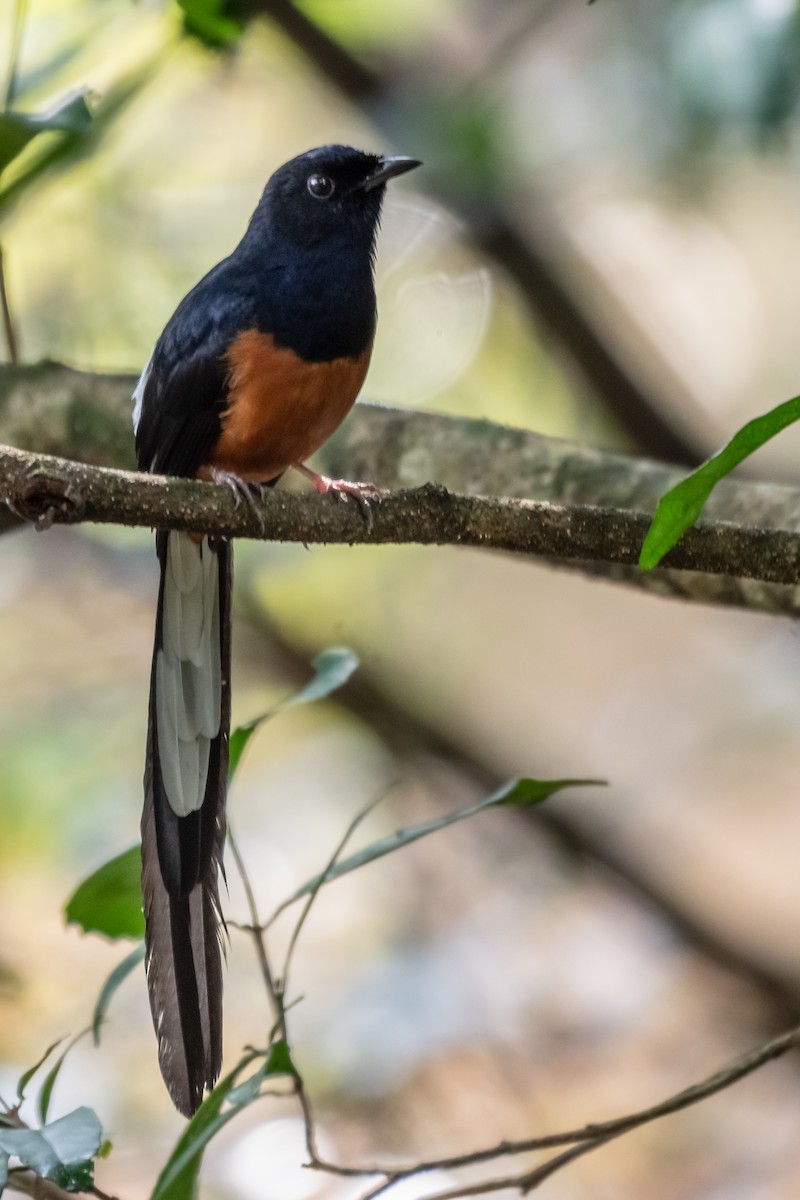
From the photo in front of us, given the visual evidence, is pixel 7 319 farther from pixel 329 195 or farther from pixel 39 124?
pixel 329 195

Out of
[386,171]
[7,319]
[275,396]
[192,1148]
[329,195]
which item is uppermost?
[386,171]

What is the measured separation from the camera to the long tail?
2318mm

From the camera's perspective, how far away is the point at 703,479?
152cm

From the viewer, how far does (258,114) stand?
5.38 meters

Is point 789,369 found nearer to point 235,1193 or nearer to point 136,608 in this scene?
point 136,608

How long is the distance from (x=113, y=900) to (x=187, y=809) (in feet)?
0.97

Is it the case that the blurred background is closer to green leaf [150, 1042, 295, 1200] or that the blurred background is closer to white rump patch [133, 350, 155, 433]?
white rump patch [133, 350, 155, 433]

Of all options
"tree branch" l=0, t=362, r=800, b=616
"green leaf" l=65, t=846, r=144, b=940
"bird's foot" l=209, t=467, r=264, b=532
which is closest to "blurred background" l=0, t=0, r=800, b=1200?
"tree branch" l=0, t=362, r=800, b=616

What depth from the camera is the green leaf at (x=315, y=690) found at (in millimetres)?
2273

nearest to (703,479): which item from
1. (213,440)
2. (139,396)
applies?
(213,440)

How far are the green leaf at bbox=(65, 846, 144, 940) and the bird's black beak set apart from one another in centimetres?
165

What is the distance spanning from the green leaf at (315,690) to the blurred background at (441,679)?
1.87 metres

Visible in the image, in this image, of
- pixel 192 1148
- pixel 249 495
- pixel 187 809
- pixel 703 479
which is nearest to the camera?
pixel 703 479

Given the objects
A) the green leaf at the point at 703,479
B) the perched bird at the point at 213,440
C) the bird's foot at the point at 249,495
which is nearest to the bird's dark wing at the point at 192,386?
the perched bird at the point at 213,440
